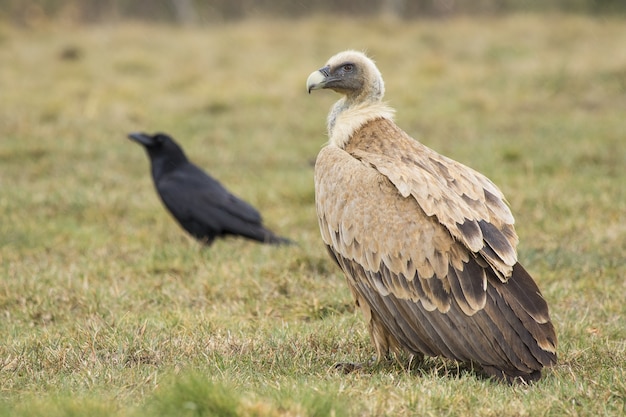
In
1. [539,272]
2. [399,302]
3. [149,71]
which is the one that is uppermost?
[149,71]

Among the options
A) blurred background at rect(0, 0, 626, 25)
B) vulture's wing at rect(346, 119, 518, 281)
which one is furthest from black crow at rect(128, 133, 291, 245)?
blurred background at rect(0, 0, 626, 25)

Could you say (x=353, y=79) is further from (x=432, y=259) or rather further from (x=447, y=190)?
(x=432, y=259)

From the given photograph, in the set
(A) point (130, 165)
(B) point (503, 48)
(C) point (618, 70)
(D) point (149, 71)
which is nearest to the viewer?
(A) point (130, 165)

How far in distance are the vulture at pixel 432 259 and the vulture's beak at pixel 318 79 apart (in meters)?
0.63

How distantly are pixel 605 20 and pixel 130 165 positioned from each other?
14280mm

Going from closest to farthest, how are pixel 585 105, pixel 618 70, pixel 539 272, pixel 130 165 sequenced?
pixel 539 272
pixel 130 165
pixel 585 105
pixel 618 70

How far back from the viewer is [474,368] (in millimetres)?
4574

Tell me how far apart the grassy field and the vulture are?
0.62 ft

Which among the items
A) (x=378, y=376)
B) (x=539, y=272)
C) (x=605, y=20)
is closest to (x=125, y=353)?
(x=378, y=376)

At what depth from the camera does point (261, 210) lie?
30.9 feet

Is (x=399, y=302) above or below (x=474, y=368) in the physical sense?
above

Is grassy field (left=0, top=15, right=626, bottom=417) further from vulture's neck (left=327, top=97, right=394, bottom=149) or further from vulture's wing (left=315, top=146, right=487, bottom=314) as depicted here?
vulture's neck (left=327, top=97, right=394, bottom=149)

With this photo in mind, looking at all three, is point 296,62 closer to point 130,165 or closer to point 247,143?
point 247,143

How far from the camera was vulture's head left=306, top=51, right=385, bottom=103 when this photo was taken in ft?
18.0
